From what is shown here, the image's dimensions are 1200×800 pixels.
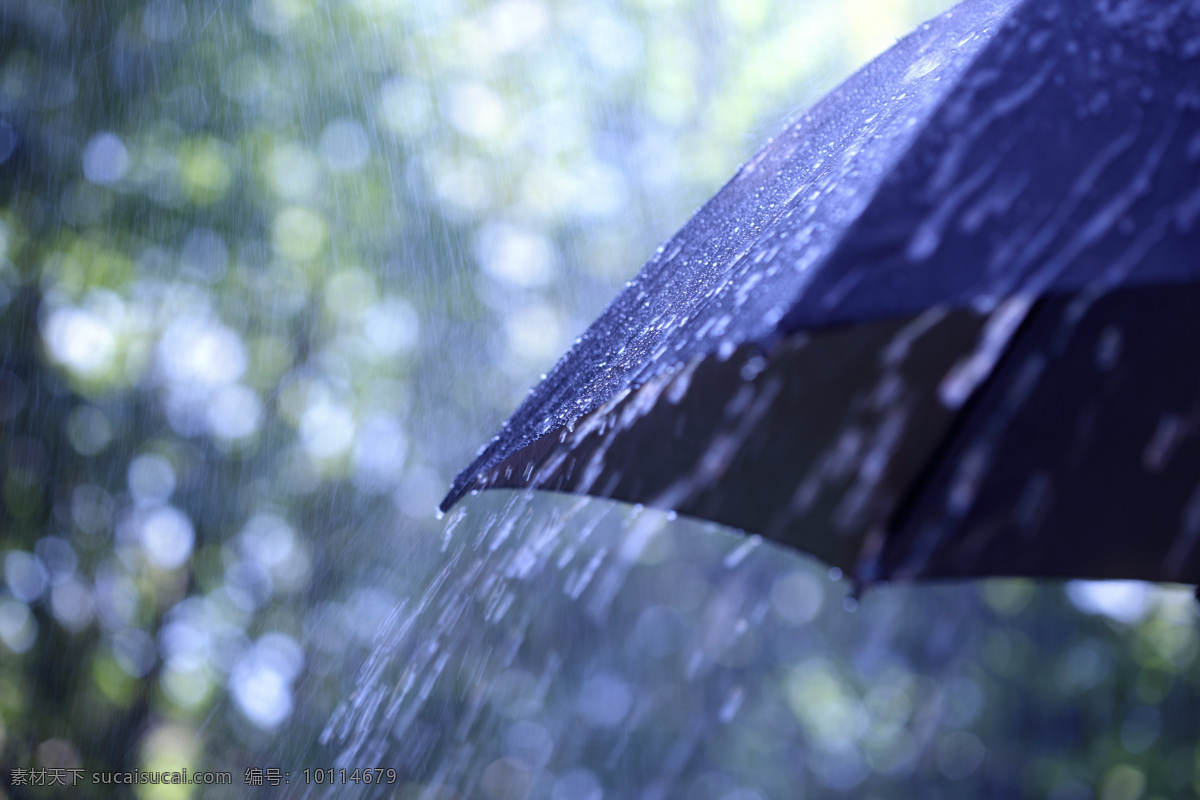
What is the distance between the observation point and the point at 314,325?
27.6ft

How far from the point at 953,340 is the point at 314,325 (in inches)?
A: 319

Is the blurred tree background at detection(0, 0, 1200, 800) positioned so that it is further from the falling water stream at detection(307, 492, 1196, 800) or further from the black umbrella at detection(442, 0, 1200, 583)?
the black umbrella at detection(442, 0, 1200, 583)

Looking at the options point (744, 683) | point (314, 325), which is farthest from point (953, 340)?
point (744, 683)

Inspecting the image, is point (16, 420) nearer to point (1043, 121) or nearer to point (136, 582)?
point (136, 582)

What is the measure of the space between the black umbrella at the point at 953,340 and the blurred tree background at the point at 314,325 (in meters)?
7.18

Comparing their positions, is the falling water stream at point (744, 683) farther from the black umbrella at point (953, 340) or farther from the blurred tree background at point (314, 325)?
the black umbrella at point (953, 340)

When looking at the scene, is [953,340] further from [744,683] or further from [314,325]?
[744,683]

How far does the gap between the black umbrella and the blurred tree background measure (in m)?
7.18

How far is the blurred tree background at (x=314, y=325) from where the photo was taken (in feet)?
23.2

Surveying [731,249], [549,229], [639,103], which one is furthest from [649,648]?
[731,249]

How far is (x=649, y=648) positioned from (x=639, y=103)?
21.5 ft

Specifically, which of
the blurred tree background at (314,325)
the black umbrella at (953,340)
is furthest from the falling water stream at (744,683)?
the black umbrella at (953,340)

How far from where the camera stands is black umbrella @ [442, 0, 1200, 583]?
705mm

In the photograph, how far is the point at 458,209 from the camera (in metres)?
8.88
